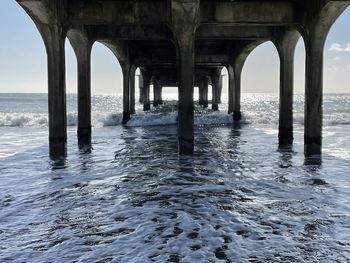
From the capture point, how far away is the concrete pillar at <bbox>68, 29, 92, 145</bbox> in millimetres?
15094

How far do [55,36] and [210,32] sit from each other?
6.70 metres

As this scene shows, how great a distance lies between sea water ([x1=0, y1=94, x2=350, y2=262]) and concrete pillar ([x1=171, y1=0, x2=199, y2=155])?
92 centimetres

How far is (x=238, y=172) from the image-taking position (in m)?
9.79

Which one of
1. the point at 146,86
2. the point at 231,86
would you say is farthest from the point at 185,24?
the point at 146,86

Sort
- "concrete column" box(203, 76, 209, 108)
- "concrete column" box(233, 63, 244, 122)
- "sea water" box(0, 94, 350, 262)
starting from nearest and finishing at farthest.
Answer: "sea water" box(0, 94, 350, 262) < "concrete column" box(233, 63, 244, 122) < "concrete column" box(203, 76, 209, 108)

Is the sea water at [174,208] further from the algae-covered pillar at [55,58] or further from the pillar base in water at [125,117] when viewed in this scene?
the pillar base in water at [125,117]

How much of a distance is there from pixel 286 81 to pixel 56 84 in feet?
30.3

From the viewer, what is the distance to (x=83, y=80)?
15602 mm

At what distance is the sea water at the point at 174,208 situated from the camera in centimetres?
476

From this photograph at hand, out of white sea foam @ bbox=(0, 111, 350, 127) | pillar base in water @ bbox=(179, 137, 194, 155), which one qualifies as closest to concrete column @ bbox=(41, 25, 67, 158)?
pillar base in water @ bbox=(179, 137, 194, 155)

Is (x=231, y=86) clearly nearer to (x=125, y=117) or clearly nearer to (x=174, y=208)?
(x=125, y=117)

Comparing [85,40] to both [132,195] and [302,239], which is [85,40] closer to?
[132,195]

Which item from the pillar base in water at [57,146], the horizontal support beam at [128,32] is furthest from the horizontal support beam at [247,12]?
the pillar base in water at [57,146]

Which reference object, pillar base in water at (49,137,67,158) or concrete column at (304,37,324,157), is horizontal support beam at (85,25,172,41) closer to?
pillar base in water at (49,137,67,158)
